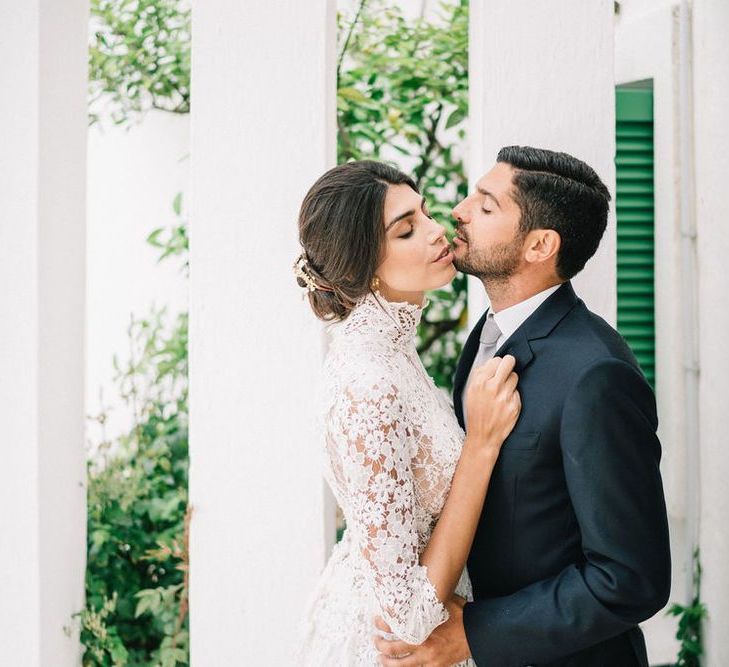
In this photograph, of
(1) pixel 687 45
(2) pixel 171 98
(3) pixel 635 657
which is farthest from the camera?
(2) pixel 171 98

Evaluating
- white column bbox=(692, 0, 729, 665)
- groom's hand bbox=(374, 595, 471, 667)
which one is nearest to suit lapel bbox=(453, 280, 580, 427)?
groom's hand bbox=(374, 595, 471, 667)

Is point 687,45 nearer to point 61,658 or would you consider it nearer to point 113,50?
point 113,50

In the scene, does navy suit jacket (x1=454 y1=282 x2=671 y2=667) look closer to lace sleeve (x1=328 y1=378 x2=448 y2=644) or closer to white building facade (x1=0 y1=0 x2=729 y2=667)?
lace sleeve (x1=328 y1=378 x2=448 y2=644)

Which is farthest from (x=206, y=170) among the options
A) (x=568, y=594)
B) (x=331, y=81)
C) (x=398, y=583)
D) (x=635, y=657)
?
(x=635, y=657)

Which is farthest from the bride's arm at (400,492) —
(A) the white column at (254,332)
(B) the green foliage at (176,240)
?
(B) the green foliage at (176,240)

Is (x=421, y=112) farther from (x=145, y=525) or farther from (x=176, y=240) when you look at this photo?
(x=145, y=525)

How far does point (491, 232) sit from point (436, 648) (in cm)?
111

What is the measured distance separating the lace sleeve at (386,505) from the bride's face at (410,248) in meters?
0.39

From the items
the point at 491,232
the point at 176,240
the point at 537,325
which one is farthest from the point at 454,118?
the point at 537,325

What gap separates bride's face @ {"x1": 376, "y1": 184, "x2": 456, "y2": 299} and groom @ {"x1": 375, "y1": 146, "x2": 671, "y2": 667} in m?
0.07

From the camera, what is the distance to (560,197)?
2074mm

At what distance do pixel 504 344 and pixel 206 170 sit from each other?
1306 mm

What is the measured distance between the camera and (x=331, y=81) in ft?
8.91

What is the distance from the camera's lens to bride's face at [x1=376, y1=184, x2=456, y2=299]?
214 centimetres
